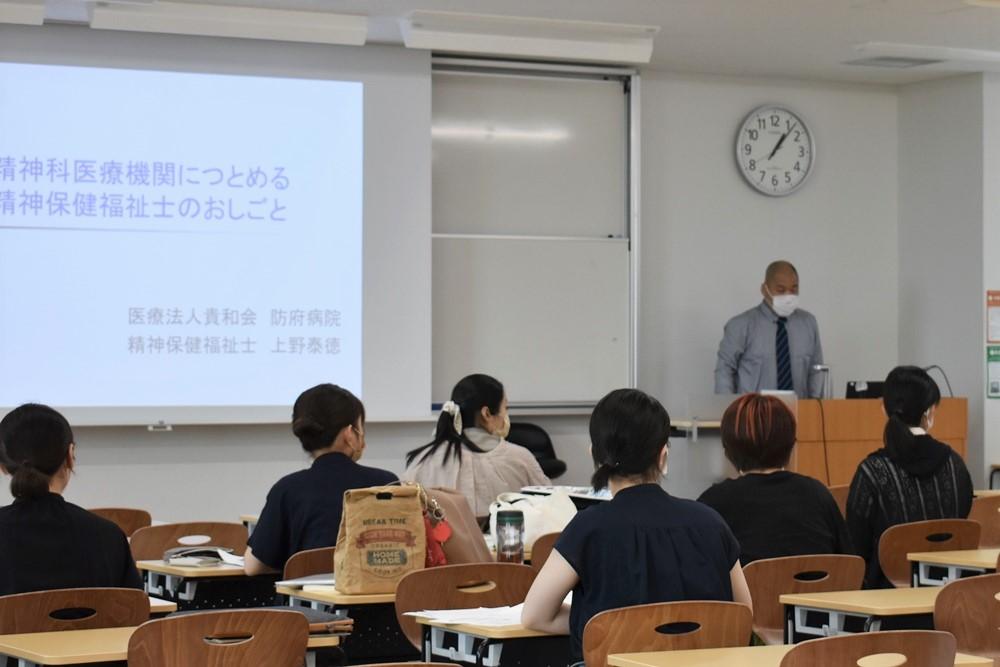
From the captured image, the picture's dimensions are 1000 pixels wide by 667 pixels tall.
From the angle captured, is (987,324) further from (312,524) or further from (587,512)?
(587,512)

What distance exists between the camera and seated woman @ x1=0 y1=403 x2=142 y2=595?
3.43m

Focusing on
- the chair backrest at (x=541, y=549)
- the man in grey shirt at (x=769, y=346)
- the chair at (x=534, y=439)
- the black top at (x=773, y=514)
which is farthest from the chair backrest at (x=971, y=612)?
the man in grey shirt at (x=769, y=346)

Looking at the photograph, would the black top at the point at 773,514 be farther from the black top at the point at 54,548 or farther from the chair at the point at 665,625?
the black top at the point at 54,548

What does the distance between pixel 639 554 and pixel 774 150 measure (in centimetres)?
651

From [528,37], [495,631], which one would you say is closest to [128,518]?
[495,631]

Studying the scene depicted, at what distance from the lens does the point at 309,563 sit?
402cm

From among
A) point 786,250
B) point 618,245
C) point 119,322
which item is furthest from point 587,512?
point 786,250

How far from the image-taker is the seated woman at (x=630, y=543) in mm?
2908

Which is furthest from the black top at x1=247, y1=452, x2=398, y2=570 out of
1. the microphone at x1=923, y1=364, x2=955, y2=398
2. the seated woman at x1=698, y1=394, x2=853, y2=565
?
the microphone at x1=923, y1=364, x2=955, y2=398

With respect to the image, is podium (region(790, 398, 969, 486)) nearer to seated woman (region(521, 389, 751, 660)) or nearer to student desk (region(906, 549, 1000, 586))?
student desk (region(906, 549, 1000, 586))

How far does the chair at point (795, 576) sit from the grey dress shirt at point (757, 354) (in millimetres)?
4631

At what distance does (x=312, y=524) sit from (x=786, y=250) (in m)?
5.50

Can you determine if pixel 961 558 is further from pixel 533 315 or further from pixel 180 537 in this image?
pixel 533 315

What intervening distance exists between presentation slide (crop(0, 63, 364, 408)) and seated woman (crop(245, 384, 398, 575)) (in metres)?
3.24
